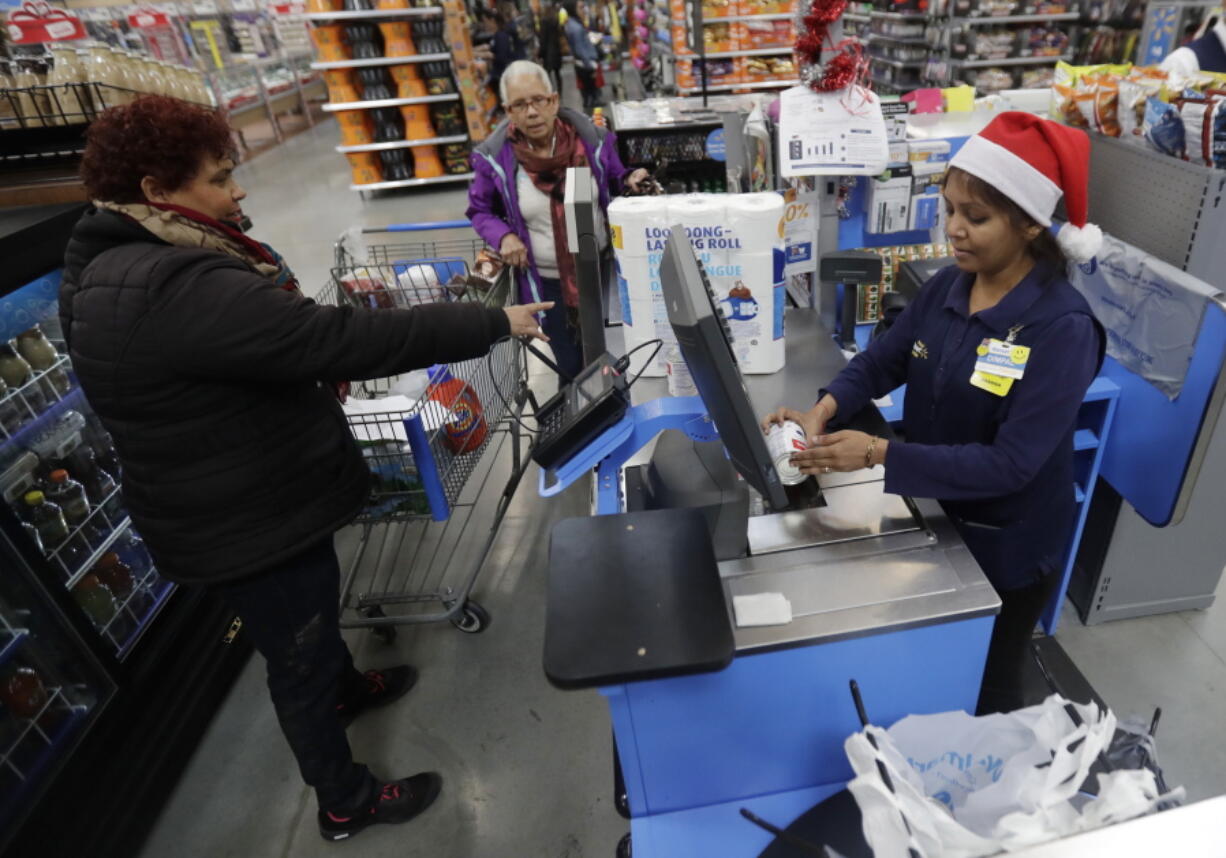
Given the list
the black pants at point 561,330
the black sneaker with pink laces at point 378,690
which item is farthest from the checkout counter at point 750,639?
the black pants at point 561,330

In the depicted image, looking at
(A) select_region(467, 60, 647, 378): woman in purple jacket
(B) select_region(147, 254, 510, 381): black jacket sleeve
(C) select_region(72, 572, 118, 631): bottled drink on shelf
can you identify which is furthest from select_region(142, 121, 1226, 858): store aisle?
(B) select_region(147, 254, 510, 381): black jacket sleeve

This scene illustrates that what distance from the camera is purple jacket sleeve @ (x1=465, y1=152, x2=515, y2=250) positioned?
117 inches

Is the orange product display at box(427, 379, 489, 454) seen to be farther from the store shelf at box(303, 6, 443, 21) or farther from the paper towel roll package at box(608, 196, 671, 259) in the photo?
the store shelf at box(303, 6, 443, 21)

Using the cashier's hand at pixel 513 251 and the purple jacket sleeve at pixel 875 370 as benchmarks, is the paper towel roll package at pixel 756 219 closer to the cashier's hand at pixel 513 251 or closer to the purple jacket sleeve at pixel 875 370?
the purple jacket sleeve at pixel 875 370

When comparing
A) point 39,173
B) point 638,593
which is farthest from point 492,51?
point 638,593

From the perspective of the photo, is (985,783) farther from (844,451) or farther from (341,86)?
(341,86)

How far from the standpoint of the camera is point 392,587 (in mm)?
3012

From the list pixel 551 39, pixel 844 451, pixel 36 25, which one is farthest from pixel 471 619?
pixel 551 39

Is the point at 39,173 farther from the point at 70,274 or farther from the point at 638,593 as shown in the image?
the point at 638,593

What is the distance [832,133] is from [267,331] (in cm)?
155

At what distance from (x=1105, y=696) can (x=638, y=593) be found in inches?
78.2

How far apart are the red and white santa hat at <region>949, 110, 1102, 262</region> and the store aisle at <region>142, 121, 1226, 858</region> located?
5.92 ft

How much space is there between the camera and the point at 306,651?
1854 millimetres

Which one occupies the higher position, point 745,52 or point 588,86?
point 745,52
